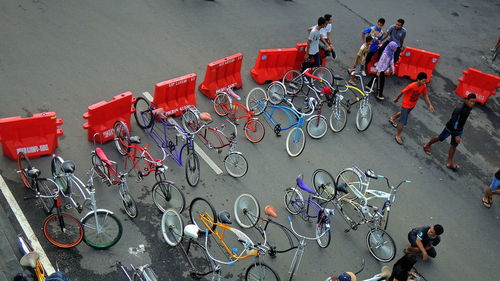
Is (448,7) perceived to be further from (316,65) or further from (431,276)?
(431,276)

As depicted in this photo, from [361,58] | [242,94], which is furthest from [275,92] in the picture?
[361,58]

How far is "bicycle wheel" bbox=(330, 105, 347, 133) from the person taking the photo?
11.1 m

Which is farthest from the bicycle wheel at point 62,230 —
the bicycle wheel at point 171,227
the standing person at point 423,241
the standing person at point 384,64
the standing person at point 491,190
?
the standing person at point 384,64

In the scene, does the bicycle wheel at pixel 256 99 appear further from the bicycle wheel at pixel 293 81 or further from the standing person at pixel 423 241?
the standing person at pixel 423 241

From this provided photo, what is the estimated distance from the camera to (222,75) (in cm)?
1177

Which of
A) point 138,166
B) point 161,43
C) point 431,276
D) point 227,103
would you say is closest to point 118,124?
point 138,166

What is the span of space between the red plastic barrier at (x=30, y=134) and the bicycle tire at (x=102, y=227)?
2422mm

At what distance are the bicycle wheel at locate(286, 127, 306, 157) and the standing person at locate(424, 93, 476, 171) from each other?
133 inches

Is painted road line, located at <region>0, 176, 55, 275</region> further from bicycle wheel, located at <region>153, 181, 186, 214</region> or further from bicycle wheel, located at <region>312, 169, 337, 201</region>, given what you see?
bicycle wheel, located at <region>312, 169, 337, 201</region>

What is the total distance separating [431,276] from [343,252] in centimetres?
170

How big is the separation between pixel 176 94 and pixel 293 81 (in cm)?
314

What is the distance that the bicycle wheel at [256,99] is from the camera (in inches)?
437

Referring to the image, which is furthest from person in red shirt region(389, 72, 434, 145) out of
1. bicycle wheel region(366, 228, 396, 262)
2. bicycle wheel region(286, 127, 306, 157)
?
bicycle wheel region(366, 228, 396, 262)

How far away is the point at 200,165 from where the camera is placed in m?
9.80
